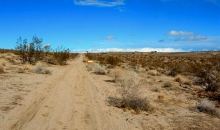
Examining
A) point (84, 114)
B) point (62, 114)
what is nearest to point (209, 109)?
point (84, 114)

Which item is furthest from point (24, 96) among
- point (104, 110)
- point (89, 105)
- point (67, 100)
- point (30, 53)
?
point (30, 53)

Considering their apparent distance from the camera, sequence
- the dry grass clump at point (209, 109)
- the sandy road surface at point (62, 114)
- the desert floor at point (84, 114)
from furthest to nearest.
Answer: the dry grass clump at point (209, 109), the desert floor at point (84, 114), the sandy road surface at point (62, 114)

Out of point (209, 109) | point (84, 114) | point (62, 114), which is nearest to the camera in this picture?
point (62, 114)

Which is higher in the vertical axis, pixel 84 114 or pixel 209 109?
pixel 84 114

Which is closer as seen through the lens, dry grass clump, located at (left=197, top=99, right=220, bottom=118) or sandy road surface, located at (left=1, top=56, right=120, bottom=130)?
sandy road surface, located at (left=1, top=56, right=120, bottom=130)

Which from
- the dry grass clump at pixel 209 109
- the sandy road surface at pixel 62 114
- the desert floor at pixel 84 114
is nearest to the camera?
the sandy road surface at pixel 62 114

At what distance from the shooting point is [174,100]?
1174 cm

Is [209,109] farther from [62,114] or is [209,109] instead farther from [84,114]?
[62,114]

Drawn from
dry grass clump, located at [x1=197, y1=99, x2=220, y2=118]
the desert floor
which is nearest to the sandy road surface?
the desert floor

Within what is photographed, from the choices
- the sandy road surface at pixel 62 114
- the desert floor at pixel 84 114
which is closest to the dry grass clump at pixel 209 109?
the desert floor at pixel 84 114

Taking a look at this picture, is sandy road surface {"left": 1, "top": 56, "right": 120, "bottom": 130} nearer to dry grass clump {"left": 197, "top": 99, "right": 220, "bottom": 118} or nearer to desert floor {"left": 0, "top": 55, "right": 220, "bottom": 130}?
desert floor {"left": 0, "top": 55, "right": 220, "bottom": 130}

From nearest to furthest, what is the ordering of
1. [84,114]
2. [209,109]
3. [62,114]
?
[62,114], [84,114], [209,109]

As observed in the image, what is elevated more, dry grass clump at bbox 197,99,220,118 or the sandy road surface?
the sandy road surface

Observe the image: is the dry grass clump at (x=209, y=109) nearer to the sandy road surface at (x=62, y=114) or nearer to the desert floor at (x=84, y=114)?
the desert floor at (x=84, y=114)
